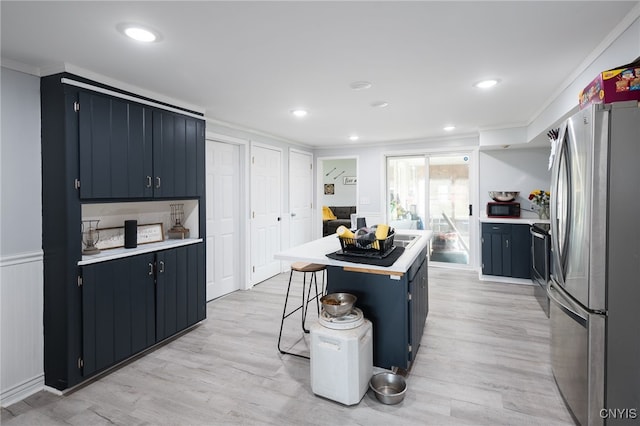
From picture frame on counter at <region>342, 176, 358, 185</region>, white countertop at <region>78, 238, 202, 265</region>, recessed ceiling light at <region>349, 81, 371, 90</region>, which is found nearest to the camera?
white countertop at <region>78, 238, 202, 265</region>

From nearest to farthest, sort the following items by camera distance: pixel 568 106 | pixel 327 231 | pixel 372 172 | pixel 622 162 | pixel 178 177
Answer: pixel 622 162, pixel 568 106, pixel 178 177, pixel 372 172, pixel 327 231

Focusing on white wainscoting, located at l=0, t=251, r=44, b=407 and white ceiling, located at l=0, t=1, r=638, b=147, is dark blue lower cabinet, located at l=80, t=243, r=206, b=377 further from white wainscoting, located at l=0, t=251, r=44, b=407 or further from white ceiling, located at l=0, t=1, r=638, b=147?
white ceiling, located at l=0, t=1, r=638, b=147

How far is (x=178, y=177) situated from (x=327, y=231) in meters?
5.29

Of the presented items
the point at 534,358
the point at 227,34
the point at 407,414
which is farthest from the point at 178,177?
the point at 534,358

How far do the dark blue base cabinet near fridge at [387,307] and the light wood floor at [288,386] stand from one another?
0.25 m

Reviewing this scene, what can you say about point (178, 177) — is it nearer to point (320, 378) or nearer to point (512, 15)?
point (320, 378)

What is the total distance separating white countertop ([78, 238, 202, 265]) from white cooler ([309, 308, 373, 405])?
1639mm

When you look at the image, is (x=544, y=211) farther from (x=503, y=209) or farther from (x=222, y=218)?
(x=222, y=218)

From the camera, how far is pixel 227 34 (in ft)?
6.26

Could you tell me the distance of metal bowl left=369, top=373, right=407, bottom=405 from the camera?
6.89 feet

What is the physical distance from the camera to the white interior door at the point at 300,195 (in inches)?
229

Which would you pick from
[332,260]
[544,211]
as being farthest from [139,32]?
[544,211]

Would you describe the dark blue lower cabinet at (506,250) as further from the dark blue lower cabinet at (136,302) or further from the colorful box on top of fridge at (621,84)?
→ the dark blue lower cabinet at (136,302)

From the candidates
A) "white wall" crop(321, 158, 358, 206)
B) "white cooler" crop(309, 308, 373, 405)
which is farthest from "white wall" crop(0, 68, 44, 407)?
"white wall" crop(321, 158, 358, 206)
